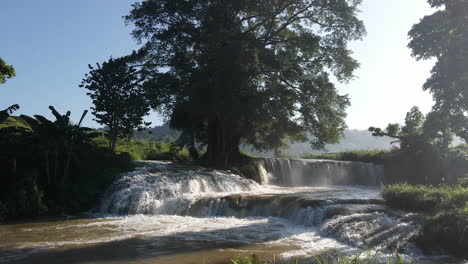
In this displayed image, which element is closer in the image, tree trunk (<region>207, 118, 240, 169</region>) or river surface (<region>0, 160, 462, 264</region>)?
river surface (<region>0, 160, 462, 264</region>)

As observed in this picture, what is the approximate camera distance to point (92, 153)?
21406 mm

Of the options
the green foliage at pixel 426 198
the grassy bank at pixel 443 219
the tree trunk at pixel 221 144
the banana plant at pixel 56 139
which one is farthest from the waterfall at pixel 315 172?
the grassy bank at pixel 443 219

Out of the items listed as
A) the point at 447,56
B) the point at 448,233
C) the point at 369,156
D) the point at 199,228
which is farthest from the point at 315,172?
the point at 448,233

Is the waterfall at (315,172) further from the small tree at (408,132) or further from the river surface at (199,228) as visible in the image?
the river surface at (199,228)

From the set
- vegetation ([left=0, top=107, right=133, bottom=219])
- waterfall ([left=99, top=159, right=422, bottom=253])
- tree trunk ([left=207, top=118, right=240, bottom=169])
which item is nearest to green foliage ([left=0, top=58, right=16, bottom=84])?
vegetation ([left=0, top=107, right=133, bottom=219])

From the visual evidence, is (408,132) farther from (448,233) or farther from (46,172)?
(46,172)

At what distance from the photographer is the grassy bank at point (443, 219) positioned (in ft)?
28.8

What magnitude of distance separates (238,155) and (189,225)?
1460 cm

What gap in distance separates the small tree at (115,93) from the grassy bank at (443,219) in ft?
Result: 61.6

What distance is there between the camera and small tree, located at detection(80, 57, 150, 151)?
2697 centimetres

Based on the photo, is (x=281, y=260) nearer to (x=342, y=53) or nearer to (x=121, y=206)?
(x=121, y=206)

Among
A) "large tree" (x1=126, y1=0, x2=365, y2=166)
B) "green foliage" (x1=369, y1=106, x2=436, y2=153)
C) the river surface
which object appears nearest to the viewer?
the river surface

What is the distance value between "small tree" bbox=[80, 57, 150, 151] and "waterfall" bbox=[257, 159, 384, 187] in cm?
954

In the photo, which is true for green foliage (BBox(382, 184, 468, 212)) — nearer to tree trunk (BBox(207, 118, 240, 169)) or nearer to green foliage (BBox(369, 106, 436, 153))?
tree trunk (BBox(207, 118, 240, 169))
